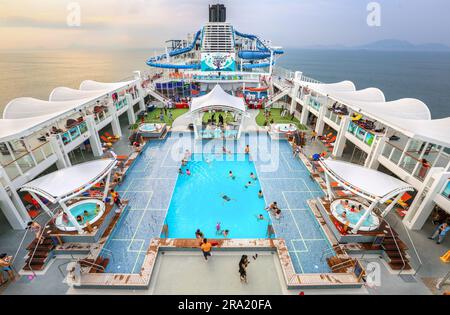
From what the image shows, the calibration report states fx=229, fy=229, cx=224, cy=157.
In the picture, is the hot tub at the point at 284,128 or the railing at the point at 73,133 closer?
the railing at the point at 73,133

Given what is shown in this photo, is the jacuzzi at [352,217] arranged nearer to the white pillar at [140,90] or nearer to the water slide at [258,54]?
the white pillar at [140,90]

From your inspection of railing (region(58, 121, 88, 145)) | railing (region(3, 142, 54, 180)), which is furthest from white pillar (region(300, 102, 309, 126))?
railing (region(3, 142, 54, 180))

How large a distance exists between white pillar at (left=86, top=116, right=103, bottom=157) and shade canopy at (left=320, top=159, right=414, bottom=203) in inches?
814

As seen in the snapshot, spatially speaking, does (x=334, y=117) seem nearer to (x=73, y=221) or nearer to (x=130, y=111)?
(x=73, y=221)

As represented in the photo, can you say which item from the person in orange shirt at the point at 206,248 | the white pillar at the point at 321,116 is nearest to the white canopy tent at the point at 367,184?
the person in orange shirt at the point at 206,248

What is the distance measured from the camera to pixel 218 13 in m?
54.8

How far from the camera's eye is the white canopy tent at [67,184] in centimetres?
1220

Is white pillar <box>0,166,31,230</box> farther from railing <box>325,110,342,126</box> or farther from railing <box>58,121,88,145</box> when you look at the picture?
railing <box>325,110,342,126</box>

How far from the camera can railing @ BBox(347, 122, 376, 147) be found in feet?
61.7

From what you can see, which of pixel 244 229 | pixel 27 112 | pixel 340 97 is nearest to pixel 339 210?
pixel 244 229

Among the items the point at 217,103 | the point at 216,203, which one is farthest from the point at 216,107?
the point at 216,203

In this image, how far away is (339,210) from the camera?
14.8m

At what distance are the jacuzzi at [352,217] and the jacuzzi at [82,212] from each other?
48.7 feet
